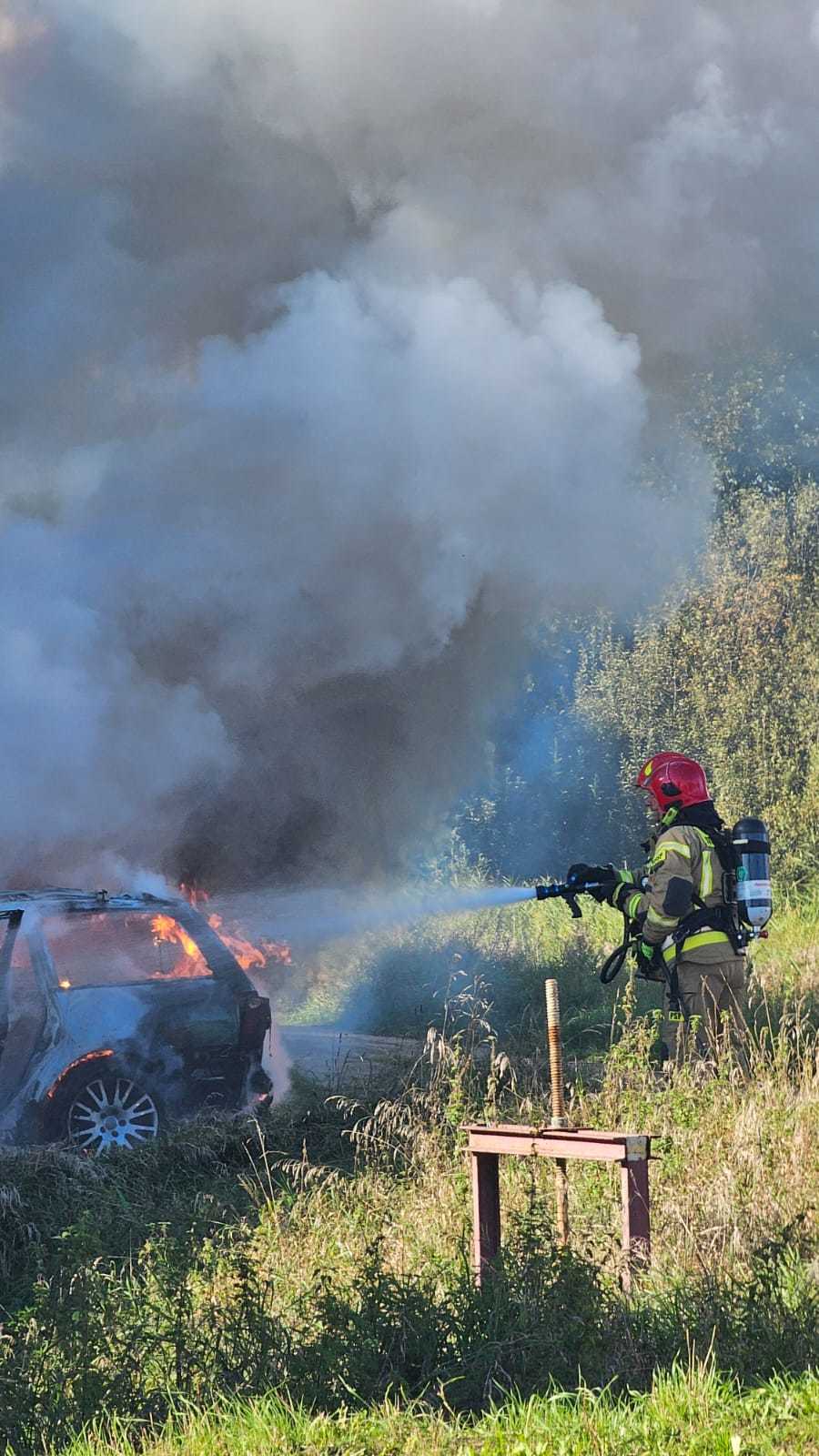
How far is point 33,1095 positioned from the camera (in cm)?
834

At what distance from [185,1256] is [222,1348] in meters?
0.61

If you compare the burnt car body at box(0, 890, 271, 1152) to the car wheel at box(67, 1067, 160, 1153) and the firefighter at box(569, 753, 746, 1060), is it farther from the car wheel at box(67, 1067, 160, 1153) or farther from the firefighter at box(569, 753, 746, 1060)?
the firefighter at box(569, 753, 746, 1060)

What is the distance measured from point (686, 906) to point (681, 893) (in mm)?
89

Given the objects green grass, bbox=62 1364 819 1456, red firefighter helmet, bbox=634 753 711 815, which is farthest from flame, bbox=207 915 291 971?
green grass, bbox=62 1364 819 1456

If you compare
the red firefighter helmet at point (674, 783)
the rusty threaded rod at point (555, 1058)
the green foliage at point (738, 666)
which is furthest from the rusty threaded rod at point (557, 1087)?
the green foliage at point (738, 666)

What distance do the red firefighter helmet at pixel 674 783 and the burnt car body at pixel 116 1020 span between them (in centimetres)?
271

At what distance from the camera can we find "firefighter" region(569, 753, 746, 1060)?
848cm

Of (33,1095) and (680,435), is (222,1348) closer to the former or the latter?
(33,1095)

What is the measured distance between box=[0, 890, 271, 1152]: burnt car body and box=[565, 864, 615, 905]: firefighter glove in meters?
2.13

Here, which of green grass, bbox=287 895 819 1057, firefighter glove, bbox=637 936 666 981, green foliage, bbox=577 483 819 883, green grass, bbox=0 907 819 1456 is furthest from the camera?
green foliage, bbox=577 483 819 883

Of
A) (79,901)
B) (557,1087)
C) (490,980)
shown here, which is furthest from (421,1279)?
(490,980)

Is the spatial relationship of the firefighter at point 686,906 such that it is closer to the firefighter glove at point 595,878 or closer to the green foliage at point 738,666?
the firefighter glove at point 595,878

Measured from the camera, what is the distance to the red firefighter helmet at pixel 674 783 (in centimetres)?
878

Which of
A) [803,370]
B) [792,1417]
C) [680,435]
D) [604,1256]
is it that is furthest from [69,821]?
[803,370]
